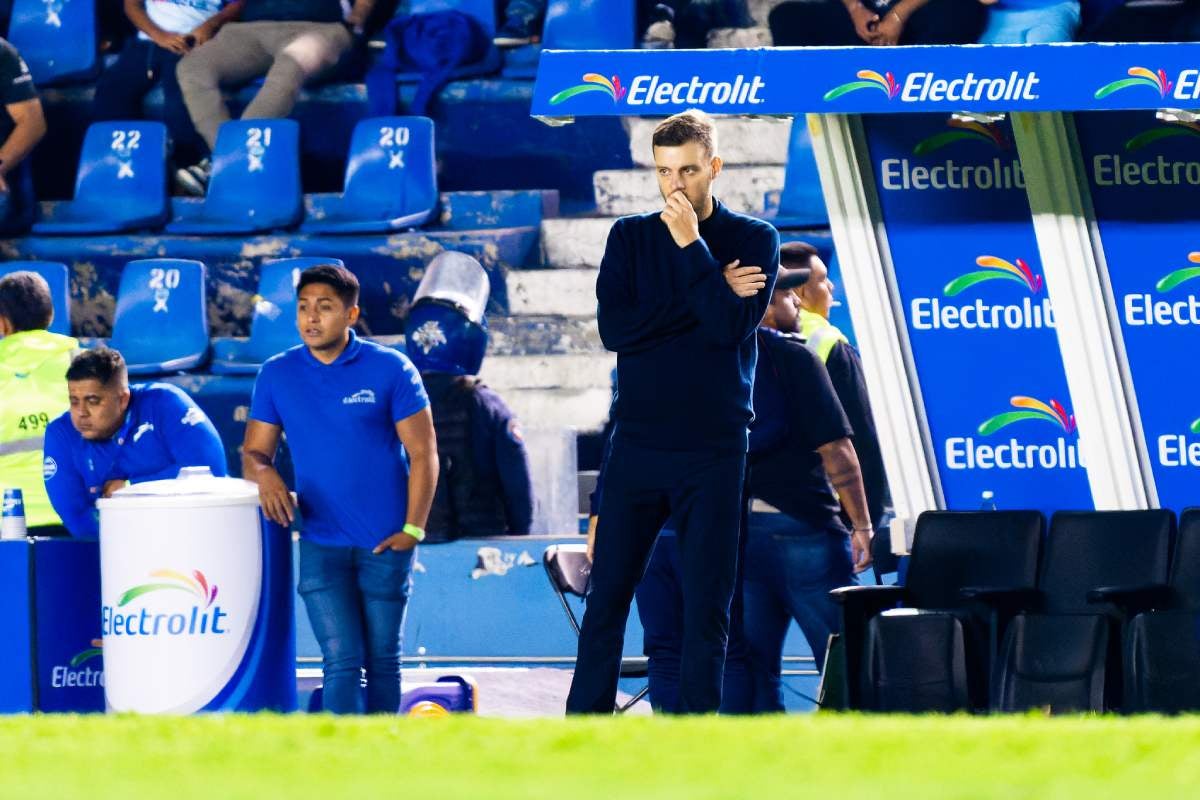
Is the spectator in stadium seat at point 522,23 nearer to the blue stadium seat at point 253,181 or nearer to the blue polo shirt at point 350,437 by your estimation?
the blue stadium seat at point 253,181

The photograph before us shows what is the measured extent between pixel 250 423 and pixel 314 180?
5.81 metres

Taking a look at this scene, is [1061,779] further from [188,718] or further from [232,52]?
[232,52]

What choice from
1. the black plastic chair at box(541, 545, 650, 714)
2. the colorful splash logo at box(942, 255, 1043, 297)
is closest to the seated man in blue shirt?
the black plastic chair at box(541, 545, 650, 714)

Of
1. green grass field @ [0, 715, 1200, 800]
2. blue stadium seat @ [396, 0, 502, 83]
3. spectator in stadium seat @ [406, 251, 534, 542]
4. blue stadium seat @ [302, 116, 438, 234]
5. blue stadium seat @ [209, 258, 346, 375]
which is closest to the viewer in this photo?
green grass field @ [0, 715, 1200, 800]

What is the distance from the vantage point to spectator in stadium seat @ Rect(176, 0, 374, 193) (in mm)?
12773

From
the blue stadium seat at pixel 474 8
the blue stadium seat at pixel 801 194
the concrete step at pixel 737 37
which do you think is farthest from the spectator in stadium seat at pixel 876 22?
the blue stadium seat at pixel 474 8

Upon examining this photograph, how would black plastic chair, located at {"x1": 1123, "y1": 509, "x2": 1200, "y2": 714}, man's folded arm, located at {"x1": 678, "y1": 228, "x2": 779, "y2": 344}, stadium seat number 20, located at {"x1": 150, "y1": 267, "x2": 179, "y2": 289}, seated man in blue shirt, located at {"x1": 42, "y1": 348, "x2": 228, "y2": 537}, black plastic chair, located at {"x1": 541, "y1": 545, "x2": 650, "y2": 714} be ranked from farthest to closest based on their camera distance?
stadium seat number 20, located at {"x1": 150, "y1": 267, "x2": 179, "y2": 289}
black plastic chair, located at {"x1": 541, "y1": 545, "x2": 650, "y2": 714}
seated man in blue shirt, located at {"x1": 42, "y1": 348, "x2": 228, "y2": 537}
black plastic chair, located at {"x1": 1123, "y1": 509, "x2": 1200, "y2": 714}
man's folded arm, located at {"x1": 678, "y1": 228, "x2": 779, "y2": 344}

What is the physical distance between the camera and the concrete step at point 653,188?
38.8 feet

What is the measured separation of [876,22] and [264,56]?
399 cm

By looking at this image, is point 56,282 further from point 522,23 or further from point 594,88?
point 594,88

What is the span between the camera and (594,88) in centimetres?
689

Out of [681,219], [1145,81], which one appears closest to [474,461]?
[1145,81]

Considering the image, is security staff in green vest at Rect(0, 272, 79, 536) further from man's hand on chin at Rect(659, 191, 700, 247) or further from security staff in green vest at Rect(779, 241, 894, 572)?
man's hand on chin at Rect(659, 191, 700, 247)

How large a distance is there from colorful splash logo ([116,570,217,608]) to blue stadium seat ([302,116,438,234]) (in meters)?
5.35
